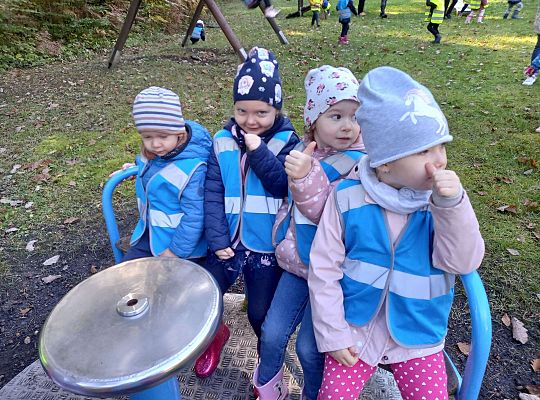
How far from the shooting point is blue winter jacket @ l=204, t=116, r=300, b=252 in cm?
209

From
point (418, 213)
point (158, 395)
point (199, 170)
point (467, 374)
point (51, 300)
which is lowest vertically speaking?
point (51, 300)

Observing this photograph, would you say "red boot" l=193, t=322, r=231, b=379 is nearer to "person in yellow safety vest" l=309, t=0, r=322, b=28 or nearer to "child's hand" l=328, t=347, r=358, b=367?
"child's hand" l=328, t=347, r=358, b=367

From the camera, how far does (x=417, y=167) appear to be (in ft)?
5.19

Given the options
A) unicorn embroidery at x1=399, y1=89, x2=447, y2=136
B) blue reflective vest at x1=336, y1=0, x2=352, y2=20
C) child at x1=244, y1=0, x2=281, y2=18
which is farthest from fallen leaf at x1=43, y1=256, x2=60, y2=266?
blue reflective vest at x1=336, y1=0, x2=352, y2=20

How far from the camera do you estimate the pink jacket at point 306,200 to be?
1875 millimetres

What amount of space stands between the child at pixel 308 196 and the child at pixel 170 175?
1.59ft

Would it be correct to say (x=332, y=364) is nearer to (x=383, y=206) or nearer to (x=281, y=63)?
(x=383, y=206)

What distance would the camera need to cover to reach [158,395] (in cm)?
183

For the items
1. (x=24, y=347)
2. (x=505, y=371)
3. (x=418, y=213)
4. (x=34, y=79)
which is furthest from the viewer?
(x=34, y=79)

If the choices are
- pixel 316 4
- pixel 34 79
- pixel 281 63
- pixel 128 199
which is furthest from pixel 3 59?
pixel 316 4

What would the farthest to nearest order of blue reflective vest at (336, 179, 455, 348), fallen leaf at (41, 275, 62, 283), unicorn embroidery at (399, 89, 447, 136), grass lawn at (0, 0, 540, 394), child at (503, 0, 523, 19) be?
1. child at (503, 0, 523, 19)
2. grass lawn at (0, 0, 540, 394)
3. fallen leaf at (41, 275, 62, 283)
4. blue reflective vest at (336, 179, 455, 348)
5. unicorn embroidery at (399, 89, 447, 136)

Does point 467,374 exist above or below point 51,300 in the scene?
above

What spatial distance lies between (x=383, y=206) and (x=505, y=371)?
171 centimetres

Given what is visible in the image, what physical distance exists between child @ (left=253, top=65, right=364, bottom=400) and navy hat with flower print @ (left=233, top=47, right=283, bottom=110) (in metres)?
0.17
